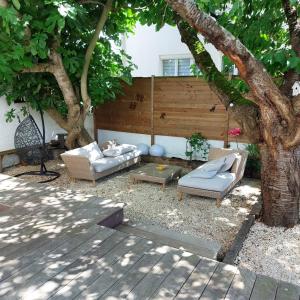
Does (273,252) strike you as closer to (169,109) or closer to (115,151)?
(115,151)

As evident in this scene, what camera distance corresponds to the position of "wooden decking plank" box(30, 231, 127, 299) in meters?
2.21

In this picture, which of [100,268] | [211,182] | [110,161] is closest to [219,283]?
[100,268]

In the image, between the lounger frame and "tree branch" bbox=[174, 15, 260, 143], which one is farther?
the lounger frame

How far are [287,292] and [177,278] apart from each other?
84 cm

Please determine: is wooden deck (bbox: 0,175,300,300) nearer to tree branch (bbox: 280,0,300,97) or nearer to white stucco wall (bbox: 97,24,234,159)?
tree branch (bbox: 280,0,300,97)

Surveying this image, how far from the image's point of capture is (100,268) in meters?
2.49

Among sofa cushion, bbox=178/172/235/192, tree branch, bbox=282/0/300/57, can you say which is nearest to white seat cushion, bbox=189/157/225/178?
sofa cushion, bbox=178/172/235/192

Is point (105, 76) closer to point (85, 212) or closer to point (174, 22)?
point (174, 22)

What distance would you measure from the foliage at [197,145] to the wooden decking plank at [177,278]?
15.2 feet

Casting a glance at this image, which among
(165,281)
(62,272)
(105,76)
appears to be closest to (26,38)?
(105,76)

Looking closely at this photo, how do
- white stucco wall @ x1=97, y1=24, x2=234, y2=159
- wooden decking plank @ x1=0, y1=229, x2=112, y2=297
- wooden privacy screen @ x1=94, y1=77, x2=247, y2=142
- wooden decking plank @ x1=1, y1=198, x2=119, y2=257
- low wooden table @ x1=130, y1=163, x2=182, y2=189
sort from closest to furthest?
wooden decking plank @ x1=0, y1=229, x2=112, y2=297
wooden decking plank @ x1=1, y1=198, x2=119, y2=257
low wooden table @ x1=130, y1=163, x2=182, y2=189
wooden privacy screen @ x1=94, y1=77, x2=247, y2=142
white stucco wall @ x1=97, y1=24, x2=234, y2=159

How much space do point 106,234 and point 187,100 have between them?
4.92m

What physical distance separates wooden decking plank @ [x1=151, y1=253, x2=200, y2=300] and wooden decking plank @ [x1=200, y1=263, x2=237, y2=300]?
19cm

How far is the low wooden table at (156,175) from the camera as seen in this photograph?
219 inches
